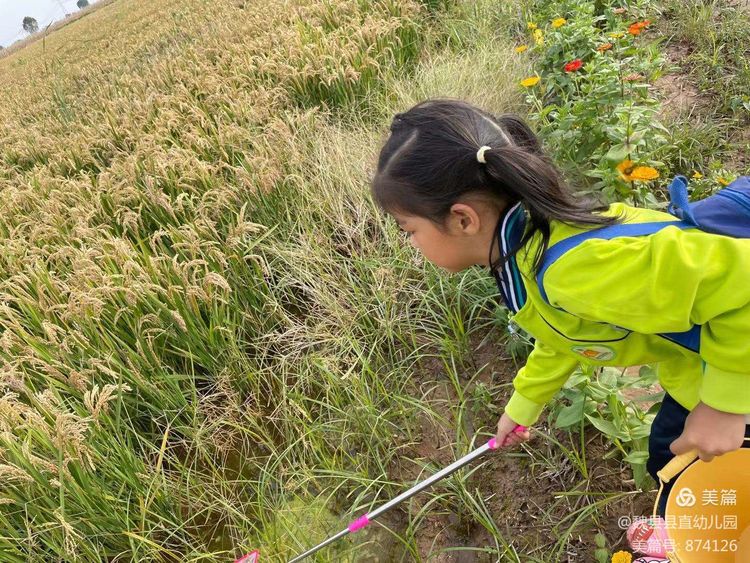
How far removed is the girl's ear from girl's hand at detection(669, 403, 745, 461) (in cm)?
62

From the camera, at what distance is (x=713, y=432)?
103 cm

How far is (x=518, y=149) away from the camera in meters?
1.16

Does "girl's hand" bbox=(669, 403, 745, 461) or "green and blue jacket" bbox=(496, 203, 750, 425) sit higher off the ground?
"green and blue jacket" bbox=(496, 203, 750, 425)

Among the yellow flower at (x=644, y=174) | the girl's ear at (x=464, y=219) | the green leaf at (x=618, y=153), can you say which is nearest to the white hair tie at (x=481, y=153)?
the girl's ear at (x=464, y=219)

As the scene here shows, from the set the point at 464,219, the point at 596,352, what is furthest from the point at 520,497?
the point at 464,219

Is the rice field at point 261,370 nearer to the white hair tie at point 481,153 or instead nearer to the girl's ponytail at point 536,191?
the girl's ponytail at point 536,191

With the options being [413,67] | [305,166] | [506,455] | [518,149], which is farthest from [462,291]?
[413,67]

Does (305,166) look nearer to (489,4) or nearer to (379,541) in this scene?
(379,541)

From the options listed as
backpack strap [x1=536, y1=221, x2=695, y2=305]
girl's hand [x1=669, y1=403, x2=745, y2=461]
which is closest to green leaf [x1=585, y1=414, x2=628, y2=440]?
girl's hand [x1=669, y1=403, x2=745, y2=461]

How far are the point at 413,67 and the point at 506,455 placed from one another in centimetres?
375

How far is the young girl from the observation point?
3.09 ft

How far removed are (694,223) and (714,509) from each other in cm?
65

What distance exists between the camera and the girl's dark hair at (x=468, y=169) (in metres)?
1.12

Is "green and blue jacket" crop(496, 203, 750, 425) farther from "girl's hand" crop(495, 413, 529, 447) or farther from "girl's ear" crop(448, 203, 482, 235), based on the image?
"girl's hand" crop(495, 413, 529, 447)
